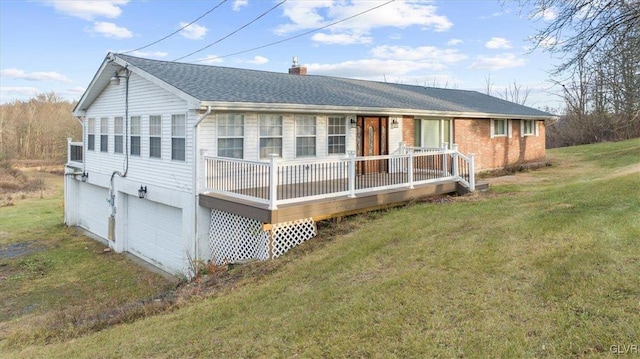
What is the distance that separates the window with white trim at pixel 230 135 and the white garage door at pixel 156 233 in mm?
2276

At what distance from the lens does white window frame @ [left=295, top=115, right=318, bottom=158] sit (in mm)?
12721

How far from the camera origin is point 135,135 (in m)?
13.9

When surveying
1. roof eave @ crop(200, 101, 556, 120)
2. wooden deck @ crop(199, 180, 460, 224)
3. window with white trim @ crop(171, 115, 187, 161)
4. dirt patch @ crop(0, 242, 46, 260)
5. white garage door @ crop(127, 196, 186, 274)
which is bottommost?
dirt patch @ crop(0, 242, 46, 260)

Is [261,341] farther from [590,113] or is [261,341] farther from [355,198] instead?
[590,113]

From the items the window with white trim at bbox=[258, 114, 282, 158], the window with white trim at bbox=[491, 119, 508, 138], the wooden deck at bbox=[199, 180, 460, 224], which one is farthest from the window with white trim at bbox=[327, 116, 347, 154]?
the window with white trim at bbox=[491, 119, 508, 138]

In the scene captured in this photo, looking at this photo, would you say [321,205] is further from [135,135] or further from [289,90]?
[135,135]

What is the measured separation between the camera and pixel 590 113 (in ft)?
133

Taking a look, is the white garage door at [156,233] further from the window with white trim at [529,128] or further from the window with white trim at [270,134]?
the window with white trim at [529,128]

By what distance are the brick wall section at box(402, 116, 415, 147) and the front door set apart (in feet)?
2.98

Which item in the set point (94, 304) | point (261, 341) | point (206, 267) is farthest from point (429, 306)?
point (94, 304)

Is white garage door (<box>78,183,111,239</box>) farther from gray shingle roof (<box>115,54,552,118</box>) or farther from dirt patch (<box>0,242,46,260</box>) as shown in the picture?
gray shingle roof (<box>115,54,552,118</box>)

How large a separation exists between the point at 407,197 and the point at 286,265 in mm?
4539

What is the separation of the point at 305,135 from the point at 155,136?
14.4 feet

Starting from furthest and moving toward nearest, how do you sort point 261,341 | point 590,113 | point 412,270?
1. point 590,113
2. point 412,270
3. point 261,341
